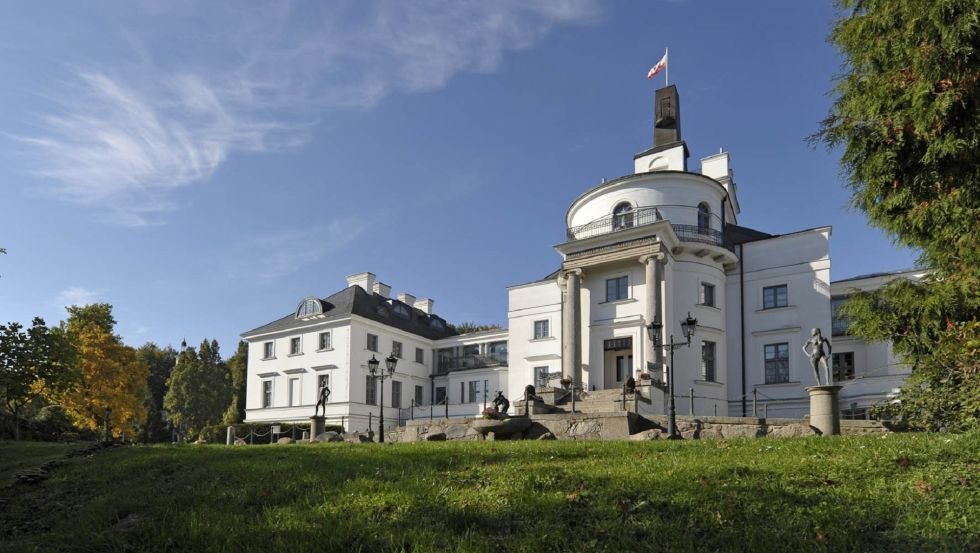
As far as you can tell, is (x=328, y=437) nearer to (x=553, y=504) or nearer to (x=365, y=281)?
(x=553, y=504)

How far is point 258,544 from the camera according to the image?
5.63 meters

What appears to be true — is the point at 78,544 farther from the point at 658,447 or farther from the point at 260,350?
the point at 260,350

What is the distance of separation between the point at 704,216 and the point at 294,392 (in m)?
26.8

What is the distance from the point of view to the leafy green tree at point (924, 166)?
10289 millimetres

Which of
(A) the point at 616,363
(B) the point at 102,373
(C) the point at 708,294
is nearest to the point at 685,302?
(C) the point at 708,294

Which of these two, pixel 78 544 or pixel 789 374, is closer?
pixel 78 544

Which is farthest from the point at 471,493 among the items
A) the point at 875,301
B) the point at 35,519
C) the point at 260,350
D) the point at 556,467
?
the point at 260,350

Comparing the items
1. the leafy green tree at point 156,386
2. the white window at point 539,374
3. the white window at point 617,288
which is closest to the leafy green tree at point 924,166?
the white window at point 617,288

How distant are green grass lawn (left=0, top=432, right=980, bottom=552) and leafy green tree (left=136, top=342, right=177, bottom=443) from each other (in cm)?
5545

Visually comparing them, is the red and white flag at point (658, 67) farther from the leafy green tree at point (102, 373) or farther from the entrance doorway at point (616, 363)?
the leafy green tree at point (102, 373)

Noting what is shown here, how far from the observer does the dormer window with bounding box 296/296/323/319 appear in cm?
4275

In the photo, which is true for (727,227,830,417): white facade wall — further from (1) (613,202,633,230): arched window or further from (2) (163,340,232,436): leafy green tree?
(2) (163,340,232,436): leafy green tree

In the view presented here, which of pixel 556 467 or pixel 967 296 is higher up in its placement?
pixel 967 296

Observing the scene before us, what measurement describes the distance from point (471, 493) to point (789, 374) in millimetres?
→ 27007
